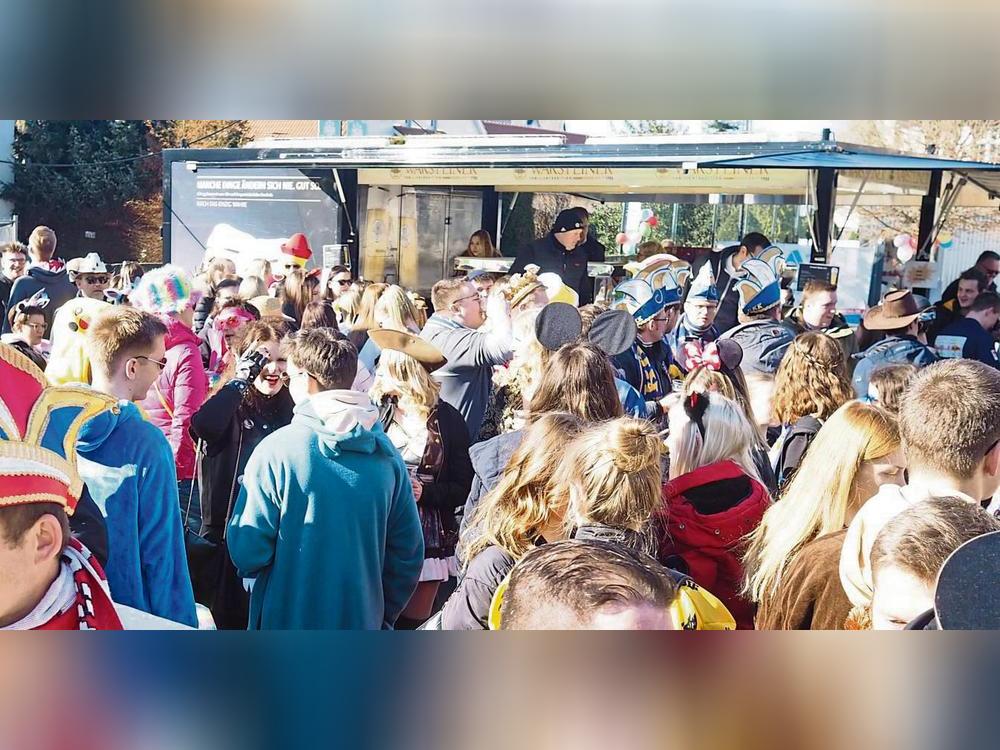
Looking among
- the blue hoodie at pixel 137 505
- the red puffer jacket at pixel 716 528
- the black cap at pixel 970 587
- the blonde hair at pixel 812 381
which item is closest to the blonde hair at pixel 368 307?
the blue hoodie at pixel 137 505

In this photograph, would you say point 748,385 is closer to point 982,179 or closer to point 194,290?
point 982,179

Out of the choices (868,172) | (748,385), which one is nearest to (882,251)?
(868,172)

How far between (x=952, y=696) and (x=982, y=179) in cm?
146

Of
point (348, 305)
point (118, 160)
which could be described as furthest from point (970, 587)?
point (118, 160)

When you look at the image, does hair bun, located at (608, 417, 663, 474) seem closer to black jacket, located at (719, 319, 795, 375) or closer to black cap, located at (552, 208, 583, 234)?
black jacket, located at (719, 319, 795, 375)

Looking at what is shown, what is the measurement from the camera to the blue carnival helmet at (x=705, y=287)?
110 inches

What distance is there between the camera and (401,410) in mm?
2742

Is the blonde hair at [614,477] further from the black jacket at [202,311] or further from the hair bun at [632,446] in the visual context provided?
the black jacket at [202,311]

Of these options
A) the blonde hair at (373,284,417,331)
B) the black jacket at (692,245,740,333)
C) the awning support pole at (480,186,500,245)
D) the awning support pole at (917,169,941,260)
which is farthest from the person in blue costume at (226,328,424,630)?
the awning support pole at (917,169,941,260)

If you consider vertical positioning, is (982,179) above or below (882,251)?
above

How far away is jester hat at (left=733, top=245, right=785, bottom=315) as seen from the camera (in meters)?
2.80

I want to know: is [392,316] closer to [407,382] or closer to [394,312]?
[394,312]

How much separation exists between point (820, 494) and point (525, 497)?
75cm

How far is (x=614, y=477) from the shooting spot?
2494mm
